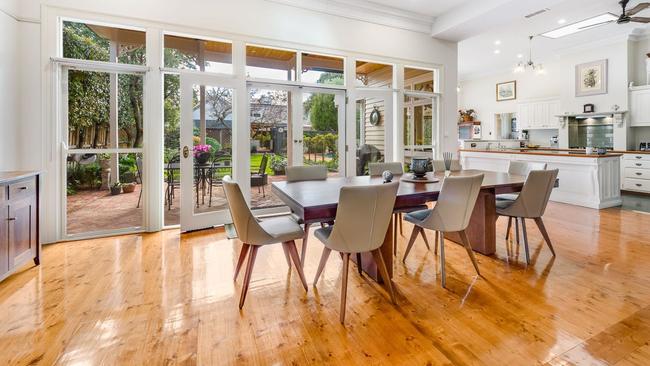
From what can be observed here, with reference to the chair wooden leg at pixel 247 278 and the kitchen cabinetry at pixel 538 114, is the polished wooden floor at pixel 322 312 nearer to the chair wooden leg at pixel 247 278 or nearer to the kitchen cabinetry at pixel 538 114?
the chair wooden leg at pixel 247 278

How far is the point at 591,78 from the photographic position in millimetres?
7777

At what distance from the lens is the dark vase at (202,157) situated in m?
4.28

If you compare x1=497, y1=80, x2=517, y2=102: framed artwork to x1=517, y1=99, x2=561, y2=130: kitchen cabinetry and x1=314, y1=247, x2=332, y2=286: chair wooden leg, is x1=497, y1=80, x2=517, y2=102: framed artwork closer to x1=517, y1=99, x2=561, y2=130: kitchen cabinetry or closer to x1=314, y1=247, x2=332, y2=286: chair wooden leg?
x1=517, y1=99, x2=561, y2=130: kitchen cabinetry

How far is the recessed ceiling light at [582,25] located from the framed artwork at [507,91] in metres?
2.89

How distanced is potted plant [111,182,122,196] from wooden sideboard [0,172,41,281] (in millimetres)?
1359

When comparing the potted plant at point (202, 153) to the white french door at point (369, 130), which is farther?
the white french door at point (369, 130)

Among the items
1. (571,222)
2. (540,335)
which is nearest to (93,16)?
(540,335)

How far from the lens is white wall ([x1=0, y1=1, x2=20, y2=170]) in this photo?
10.5 ft

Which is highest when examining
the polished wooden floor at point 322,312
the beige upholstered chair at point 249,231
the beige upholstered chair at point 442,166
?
the beige upholstered chair at point 442,166

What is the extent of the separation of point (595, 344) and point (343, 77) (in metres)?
4.47

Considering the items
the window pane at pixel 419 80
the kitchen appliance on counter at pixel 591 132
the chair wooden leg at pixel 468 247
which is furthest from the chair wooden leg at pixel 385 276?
the kitchen appliance on counter at pixel 591 132

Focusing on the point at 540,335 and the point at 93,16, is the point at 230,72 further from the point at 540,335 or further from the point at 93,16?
the point at 540,335

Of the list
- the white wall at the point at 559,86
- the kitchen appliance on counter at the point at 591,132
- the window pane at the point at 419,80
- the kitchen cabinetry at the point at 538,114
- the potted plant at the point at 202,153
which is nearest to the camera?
the potted plant at the point at 202,153

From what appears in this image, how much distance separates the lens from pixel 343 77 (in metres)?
5.27
